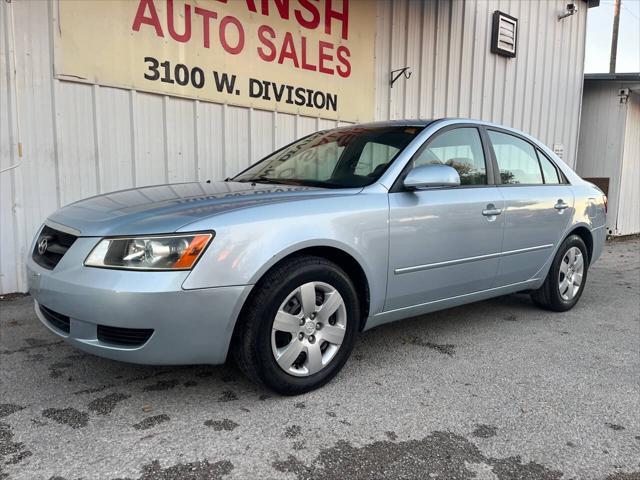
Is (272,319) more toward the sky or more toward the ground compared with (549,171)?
more toward the ground

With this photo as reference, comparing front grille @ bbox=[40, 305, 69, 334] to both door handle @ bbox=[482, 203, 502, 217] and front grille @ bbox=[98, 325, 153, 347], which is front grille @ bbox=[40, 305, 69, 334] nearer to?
front grille @ bbox=[98, 325, 153, 347]

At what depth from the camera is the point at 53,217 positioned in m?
2.87

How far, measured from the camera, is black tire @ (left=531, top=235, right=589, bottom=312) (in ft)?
14.4

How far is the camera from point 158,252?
2316 millimetres

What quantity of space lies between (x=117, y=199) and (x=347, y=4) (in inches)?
188

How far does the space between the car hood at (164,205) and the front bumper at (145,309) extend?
16 cm

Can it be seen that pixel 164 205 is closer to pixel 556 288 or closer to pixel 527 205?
pixel 527 205

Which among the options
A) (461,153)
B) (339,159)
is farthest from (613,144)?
(339,159)

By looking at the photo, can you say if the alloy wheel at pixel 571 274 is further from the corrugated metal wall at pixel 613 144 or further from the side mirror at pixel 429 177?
the corrugated metal wall at pixel 613 144

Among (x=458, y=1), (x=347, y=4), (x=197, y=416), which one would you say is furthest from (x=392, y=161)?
(x=458, y=1)

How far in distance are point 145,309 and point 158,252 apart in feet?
0.84

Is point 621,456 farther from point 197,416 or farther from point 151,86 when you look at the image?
point 151,86

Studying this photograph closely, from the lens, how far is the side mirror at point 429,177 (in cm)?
302

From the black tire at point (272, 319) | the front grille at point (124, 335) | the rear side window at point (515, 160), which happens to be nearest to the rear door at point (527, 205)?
the rear side window at point (515, 160)
